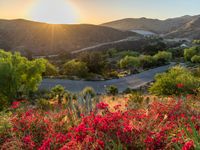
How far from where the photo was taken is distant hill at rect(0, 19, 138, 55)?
103 metres

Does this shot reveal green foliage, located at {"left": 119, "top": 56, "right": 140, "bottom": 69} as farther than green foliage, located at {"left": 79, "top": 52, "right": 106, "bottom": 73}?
Yes

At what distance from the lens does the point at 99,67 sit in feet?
152

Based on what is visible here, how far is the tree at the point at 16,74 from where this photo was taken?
57.9 ft

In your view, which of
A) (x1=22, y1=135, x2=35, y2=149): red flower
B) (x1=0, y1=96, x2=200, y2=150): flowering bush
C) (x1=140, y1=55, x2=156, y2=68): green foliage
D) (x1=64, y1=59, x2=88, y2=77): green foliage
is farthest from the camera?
(x1=140, y1=55, x2=156, y2=68): green foliage

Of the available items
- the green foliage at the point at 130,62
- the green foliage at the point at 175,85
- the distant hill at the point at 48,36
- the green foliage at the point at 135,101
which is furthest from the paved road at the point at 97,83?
the distant hill at the point at 48,36

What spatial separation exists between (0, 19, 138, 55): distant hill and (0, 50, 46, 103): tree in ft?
242

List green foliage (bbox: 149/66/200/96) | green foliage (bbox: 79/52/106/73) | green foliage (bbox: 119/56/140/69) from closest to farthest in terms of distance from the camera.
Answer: green foliage (bbox: 149/66/200/96) → green foliage (bbox: 79/52/106/73) → green foliage (bbox: 119/56/140/69)

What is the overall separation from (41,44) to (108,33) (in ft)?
142

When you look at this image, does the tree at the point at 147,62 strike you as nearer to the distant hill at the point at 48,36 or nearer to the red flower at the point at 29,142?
the distant hill at the point at 48,36

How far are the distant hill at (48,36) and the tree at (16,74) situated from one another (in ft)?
242

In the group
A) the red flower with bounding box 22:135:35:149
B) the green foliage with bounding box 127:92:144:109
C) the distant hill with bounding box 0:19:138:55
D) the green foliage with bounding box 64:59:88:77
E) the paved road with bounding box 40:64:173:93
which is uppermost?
the distant hill with bounding box 0:19:138:55

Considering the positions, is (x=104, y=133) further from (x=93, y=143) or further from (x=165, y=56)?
(x=165, y=56)

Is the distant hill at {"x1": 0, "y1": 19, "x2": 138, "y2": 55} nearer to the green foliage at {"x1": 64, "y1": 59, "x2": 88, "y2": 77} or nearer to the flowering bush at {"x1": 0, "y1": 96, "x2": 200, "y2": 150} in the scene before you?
the green foliage at {"x1": 64, "y1": 59, "x2": 88, "y2": 77}

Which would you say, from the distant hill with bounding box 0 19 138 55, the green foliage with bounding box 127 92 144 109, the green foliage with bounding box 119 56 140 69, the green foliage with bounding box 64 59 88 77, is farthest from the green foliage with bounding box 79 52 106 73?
the distant hill with bounding box 0 19 138 55
